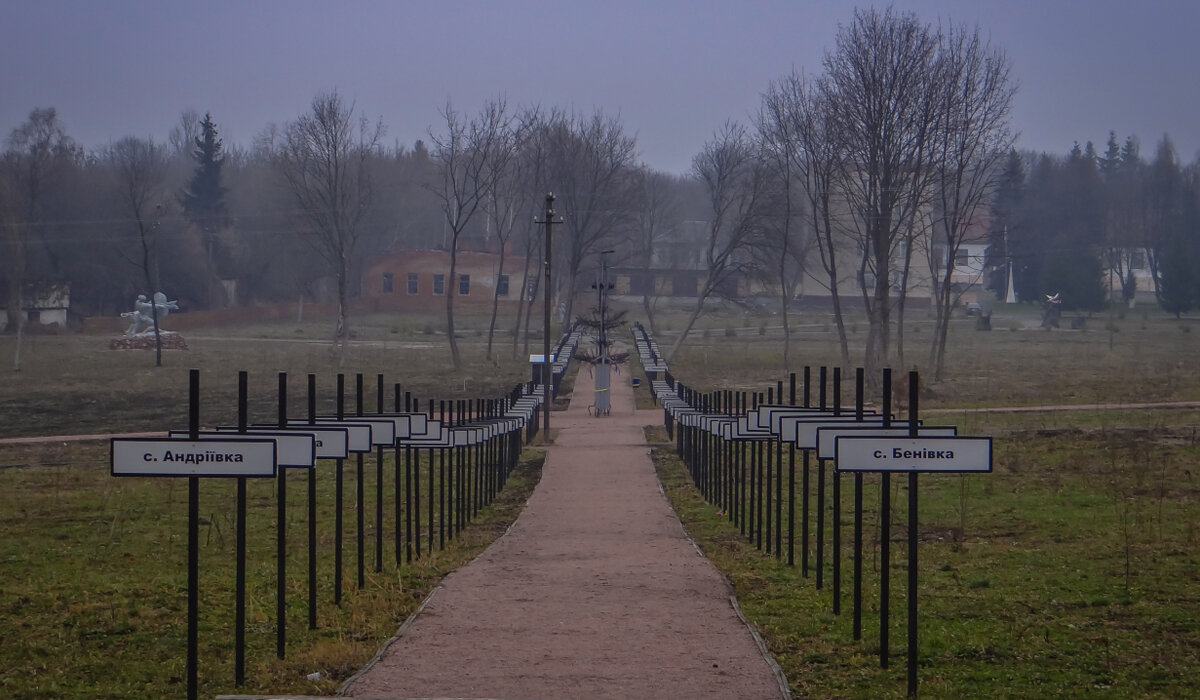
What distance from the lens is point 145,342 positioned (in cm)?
5650

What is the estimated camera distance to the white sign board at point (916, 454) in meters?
6.45

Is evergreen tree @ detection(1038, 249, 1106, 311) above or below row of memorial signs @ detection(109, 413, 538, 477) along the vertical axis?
above

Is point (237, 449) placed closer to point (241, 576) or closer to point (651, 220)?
point (241, 576)

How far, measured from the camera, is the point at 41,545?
1347cm

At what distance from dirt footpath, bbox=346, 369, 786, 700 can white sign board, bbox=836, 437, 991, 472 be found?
1.29 m

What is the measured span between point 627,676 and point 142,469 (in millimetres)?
2780

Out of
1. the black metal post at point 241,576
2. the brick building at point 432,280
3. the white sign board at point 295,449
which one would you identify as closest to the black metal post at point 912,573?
the white sign board at point 295,449

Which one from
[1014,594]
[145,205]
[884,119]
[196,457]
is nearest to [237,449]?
[196,457]

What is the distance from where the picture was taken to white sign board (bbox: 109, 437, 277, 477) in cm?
619

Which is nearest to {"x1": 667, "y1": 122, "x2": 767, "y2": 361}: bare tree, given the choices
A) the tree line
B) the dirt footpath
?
the tree line

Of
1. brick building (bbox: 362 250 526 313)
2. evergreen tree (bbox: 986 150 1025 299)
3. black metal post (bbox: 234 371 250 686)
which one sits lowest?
black metal post (bbox: 234 371 250 686)

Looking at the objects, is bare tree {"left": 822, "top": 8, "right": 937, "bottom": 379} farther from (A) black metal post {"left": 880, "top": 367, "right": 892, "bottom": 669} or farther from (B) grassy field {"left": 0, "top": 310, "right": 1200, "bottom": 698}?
(A) black metal post {"left": 880, "top": 367, "right": 892, "bottom": 669}

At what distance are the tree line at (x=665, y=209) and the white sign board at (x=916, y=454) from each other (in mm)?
25931

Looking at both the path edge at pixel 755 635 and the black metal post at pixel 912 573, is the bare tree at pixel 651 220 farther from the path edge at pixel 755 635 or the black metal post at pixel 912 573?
the black metal post at pixel 912 573
